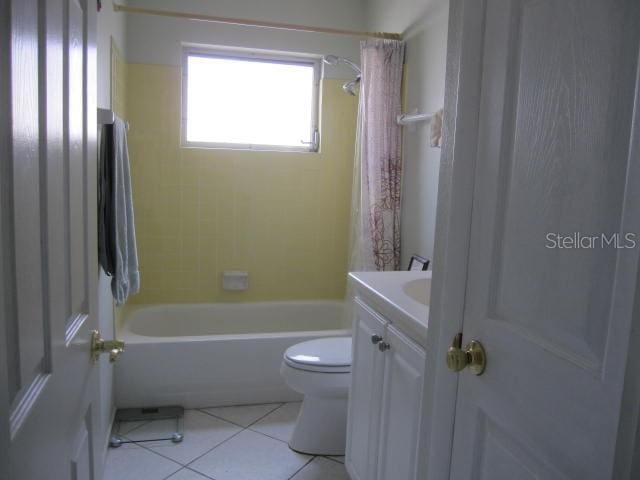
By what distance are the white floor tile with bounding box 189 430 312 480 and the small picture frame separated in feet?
3.58

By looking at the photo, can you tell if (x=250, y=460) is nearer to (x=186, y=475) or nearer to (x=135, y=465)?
(x=186, y=475)

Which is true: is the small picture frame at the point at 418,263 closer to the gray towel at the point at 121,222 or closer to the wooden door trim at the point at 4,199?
the gray towel at the point at 121,222

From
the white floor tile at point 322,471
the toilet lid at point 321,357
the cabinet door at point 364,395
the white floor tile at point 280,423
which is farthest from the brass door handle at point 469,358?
the white floor tile at point 280,423

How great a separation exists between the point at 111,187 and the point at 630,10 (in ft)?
5.63

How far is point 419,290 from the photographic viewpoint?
1829mm

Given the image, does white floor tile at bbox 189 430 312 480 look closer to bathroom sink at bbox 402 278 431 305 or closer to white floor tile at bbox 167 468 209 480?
white floor tile at bbox 167 468 209 480

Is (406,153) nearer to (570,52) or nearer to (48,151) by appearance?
(570,52)

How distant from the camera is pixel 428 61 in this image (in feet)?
8.56

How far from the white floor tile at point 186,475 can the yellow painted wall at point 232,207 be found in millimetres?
1369

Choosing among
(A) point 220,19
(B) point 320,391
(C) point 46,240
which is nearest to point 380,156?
(A) point 220,19

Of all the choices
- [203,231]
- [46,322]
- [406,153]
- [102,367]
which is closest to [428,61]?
[406,153]

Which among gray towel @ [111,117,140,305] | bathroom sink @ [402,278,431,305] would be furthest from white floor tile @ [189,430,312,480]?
bathroom sink @ [402,278,431,305]

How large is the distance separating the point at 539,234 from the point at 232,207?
2.63 m

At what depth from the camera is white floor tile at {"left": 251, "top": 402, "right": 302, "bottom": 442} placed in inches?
94.7
